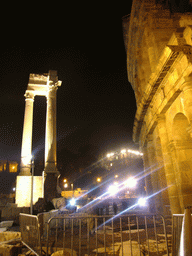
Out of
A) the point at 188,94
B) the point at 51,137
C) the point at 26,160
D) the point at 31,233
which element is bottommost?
the point at 31,233

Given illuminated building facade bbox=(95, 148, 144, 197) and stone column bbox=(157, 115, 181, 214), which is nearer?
stone column bbox=(157, 115, 181, 214)

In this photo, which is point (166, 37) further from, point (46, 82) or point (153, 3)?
point (46, 82)

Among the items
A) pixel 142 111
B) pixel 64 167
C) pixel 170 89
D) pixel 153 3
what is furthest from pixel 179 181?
pixel 64 167

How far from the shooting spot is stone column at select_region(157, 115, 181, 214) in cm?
909

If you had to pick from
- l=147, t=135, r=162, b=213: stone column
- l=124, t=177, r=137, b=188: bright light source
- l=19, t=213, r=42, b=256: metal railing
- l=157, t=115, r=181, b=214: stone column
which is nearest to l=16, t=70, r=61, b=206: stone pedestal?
l=147, t=135, r=162, b=213: stone column

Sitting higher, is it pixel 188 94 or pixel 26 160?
pixel 188 94

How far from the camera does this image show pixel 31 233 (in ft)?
18.3

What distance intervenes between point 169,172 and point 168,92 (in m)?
3.97

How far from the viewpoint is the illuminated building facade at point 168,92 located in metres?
7.27

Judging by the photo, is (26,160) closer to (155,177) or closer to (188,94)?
(155,177)

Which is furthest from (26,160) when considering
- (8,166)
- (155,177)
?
(8,166)

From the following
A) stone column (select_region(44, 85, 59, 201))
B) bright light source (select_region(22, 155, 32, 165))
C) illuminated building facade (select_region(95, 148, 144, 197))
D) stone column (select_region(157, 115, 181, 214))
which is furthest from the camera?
illuminated building facade (select_region(95, 148, 144, 197))

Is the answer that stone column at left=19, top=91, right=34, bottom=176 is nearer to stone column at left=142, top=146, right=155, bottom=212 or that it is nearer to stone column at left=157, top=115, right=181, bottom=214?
stone column at left=142, top=146, right=155, bottom=212

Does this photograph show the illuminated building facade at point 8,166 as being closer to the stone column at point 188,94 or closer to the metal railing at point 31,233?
the metal railing at point 31,233
